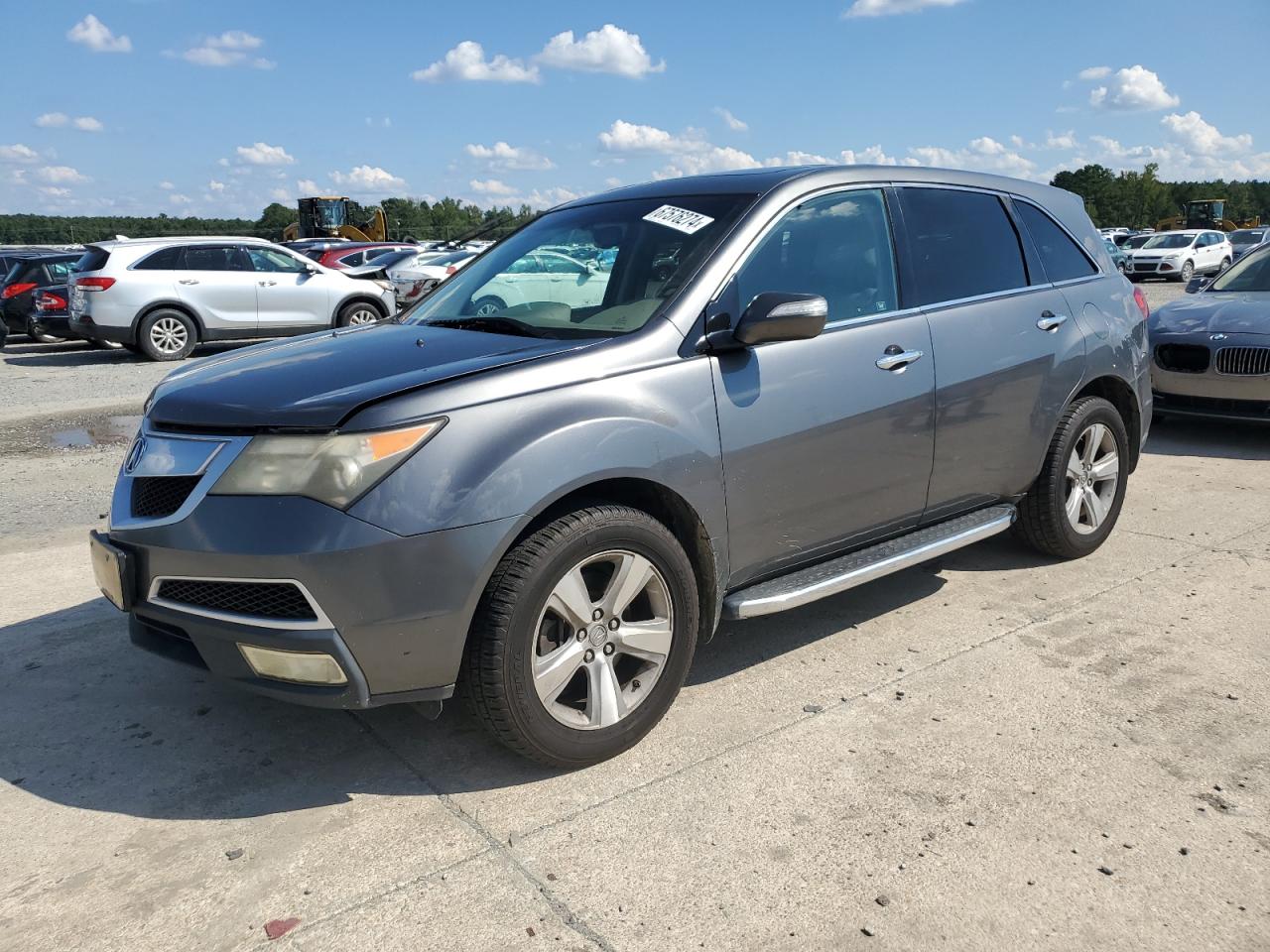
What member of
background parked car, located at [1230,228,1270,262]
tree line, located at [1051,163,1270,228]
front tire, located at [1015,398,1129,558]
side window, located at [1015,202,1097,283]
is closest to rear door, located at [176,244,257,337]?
side window, located at [1015,202,1097,283]

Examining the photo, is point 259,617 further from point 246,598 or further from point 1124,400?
point 1124,400

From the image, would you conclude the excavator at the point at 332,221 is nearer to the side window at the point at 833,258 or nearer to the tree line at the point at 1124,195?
the side window at the point at 833,258

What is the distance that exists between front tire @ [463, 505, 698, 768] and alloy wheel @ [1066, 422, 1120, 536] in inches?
97.2

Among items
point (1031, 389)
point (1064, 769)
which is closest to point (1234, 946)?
point (1064, 769)

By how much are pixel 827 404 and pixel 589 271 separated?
1027 millimetres

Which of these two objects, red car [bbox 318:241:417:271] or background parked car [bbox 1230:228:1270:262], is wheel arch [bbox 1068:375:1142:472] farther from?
background parked car [bbox 1230:228:1270:262]

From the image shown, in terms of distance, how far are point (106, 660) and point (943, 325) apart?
3545 millimetres

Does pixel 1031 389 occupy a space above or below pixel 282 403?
below

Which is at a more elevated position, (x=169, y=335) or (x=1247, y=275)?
(x=169, y=335)

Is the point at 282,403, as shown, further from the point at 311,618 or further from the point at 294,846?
the point at 294,846

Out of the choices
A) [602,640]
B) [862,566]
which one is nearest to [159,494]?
[602,640]

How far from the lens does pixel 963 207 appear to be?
4449mm

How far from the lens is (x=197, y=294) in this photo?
15.3m

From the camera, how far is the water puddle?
8.87 m
